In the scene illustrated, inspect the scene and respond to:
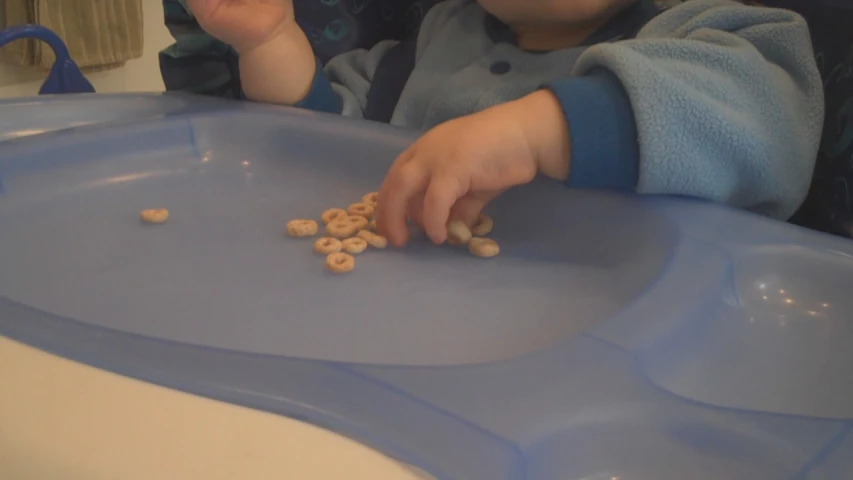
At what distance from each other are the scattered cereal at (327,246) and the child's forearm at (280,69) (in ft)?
0.86

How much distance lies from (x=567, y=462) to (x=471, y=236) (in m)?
0.24

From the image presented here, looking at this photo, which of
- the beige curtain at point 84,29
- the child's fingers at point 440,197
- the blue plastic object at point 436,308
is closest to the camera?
the blue plastic object at point 436,308

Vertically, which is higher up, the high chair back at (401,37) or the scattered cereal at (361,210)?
the high chair back at (401,37)

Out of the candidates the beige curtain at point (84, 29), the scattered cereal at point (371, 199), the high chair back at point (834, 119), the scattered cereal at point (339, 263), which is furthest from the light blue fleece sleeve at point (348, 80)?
the beige curtain at point (84, 29)

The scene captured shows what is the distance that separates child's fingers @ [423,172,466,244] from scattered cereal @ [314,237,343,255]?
6 centimetres

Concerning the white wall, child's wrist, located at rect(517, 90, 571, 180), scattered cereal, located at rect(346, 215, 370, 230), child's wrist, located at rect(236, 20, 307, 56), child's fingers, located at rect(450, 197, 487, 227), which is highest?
child's wrist, located at rect(517, 90, 571, 180)

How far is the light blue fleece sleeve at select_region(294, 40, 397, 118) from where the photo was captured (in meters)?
0.73

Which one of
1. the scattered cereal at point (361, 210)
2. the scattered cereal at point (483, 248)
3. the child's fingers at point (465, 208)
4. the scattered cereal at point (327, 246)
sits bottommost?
the scattered cereal at point (361, 210)

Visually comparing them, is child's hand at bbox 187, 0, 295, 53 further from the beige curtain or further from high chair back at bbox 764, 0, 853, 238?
the beige curtain

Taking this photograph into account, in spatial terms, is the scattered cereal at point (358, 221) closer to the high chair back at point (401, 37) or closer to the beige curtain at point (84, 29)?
the high chair back at point (401, 37)

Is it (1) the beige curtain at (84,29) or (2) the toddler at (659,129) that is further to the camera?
(1) the beige curtain at (84,29)

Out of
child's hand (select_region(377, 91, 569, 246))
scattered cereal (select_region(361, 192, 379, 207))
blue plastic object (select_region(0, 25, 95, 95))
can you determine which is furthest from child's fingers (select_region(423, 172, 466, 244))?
blue plastic object (select_region(0, 25, 95, 95))

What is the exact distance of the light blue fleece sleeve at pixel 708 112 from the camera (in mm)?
453

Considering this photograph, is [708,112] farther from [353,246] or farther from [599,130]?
[353,246]
